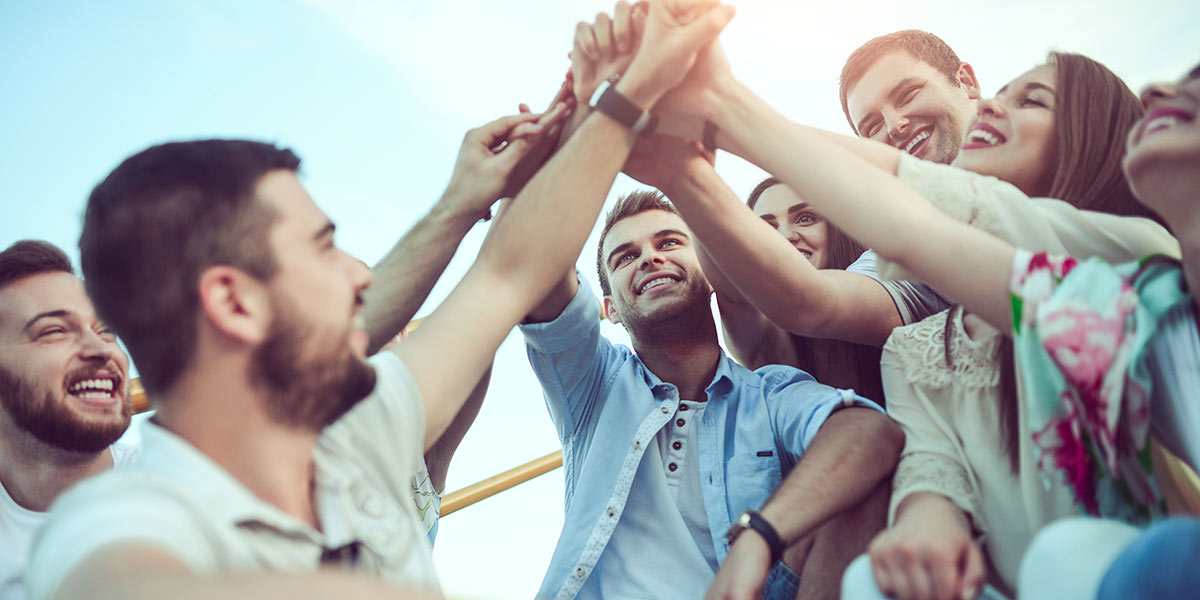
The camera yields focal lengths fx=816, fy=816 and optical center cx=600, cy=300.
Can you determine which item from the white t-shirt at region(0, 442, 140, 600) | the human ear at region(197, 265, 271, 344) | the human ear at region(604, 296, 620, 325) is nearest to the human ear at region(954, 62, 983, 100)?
the human ear at region(604, 296, 620, 325)

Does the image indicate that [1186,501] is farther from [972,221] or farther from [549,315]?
[549,315]

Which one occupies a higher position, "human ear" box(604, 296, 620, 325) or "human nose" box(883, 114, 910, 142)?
"human nose" box(883, 114, 910, 142)

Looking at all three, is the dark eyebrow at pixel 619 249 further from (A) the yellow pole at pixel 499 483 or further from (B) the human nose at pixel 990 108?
(B) the human nose at pixel 990 108

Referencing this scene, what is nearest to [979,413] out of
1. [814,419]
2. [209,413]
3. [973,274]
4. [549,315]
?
[973,274]

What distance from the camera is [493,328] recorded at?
128 centimetres

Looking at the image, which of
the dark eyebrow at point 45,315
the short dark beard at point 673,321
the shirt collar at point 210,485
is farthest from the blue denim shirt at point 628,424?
the dark eyebrow at point 45,315

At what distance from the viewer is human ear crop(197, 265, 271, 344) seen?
983mm

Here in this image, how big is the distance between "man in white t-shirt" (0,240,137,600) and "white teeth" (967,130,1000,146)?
210cm

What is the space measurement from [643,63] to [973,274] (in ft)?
2.19

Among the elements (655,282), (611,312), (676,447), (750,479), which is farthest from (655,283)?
(750,479)

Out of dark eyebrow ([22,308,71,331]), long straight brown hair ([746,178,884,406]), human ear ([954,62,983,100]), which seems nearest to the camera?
dark eyebrow ([22,308,71,331])

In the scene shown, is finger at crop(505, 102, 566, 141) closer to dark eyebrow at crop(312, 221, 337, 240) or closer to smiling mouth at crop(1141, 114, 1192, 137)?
dark eyebrow at crop(312, 221, 337, 240)

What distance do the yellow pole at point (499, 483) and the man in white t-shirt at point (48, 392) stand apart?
0.88 metres

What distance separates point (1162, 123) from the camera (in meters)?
1.09
